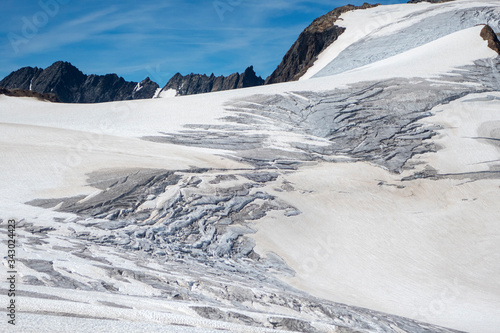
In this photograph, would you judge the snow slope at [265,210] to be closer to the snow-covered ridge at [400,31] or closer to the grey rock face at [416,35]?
the grey rock face at [416,35]

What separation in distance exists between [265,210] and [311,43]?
52783 mm

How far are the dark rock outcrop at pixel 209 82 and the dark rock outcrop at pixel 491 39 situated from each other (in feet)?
279

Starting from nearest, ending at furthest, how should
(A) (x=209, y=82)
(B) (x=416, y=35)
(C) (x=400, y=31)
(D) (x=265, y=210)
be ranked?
(D) (x=265, y=210) < (B) (x=416, y=35) < (C) (x=400, y=31) < (A) (x=209, y=82)

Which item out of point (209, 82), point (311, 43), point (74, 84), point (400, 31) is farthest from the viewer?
point (74, 84)

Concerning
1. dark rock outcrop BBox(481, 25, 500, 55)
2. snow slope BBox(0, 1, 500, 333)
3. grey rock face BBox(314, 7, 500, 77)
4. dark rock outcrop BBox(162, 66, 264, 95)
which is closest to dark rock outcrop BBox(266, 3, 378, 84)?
grey rock face BBox(314, 7, 500, 77)

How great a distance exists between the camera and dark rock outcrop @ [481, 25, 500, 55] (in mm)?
34312

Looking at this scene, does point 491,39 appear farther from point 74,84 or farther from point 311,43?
point 74,84

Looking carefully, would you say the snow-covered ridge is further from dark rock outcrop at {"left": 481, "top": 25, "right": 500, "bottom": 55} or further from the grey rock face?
dark rock outcrop at {"left": 481, "top": 25, "right": 500, "bottom": 55}

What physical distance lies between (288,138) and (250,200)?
792 cm

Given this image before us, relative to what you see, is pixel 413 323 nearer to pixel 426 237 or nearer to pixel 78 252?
pixel 426 237

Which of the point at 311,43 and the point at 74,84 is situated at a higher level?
the point at 74,84

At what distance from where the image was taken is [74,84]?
449 feet

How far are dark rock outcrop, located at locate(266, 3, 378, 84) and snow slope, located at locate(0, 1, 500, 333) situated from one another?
34224 millimetres

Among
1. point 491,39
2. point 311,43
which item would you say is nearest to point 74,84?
point 311,43
